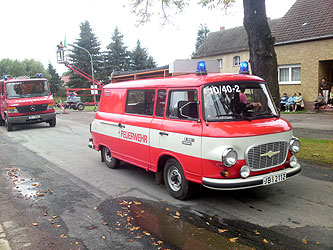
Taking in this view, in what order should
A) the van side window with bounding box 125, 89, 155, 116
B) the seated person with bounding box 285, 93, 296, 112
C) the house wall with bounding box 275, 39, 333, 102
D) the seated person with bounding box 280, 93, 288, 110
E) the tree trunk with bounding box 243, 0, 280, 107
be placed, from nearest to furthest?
the van side window with bounding box 125, 89, 155, 116
the tree trunk with bounding box 243, 0, 280, 107
the house wall with bounding box 275, 39, 333, 102
the seated person with bounding box 285, 93, 296, 112
the seated person with bounding box 280, 93, 288, 110

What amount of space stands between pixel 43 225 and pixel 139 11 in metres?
12.6

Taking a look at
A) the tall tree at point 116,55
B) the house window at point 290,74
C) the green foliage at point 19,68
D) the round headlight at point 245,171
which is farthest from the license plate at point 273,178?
the green foliage at point 19,68

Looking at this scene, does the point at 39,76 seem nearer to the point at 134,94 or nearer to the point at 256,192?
the point at 134,94

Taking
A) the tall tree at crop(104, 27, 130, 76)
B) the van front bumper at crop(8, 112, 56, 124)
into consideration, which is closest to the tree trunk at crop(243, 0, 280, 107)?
the van front bumper at crop(8, 112, 56, 124)

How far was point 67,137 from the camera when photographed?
535 inches

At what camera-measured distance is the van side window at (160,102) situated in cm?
614

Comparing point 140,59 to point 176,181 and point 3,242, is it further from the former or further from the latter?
point 3,242

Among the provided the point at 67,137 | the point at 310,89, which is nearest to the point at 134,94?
the point at 67,137

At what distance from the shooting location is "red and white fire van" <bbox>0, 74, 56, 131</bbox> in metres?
16.1

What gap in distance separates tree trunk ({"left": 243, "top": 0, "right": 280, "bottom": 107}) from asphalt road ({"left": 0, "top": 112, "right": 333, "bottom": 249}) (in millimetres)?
3168

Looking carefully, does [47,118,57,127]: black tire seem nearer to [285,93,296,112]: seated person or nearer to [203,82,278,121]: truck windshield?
[203,82,278,121]: truck windshield

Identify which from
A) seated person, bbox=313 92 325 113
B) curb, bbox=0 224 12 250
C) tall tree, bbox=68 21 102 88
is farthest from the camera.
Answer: tall tree, bbox=68 21 102 88

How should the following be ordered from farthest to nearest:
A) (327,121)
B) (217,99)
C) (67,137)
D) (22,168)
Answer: (327,121) → (67,137) → (22,168) → (217,99)

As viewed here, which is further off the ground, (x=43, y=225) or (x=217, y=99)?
(x=217, y=99)
